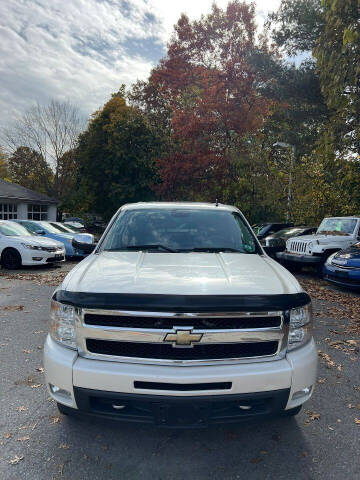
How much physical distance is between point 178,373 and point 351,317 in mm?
5563

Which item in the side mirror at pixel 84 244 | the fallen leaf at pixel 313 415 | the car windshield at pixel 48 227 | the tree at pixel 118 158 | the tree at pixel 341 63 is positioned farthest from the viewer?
the tree at pixel 118 158

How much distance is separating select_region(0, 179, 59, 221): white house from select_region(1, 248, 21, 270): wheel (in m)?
15.0

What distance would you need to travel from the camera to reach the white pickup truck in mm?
2309

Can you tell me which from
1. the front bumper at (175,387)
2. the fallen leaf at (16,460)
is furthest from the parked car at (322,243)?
the fallen leaf at (16,460)

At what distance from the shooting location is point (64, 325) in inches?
101

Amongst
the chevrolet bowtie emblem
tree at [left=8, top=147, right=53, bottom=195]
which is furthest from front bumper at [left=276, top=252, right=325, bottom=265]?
tree at [left=8, top=147, right=53, bottom=195]

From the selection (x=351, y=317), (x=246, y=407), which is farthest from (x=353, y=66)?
(x=246, y=407)

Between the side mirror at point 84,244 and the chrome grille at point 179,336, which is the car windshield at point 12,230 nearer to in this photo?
the side mirror at point 84,244

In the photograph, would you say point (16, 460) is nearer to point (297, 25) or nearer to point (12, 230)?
point (12, 230)

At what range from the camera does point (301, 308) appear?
2.63 metres

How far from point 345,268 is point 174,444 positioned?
7.17 meters

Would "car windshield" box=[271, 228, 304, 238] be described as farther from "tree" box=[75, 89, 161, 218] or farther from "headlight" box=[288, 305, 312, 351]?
"tree" box=[75, 89, 161, 218]

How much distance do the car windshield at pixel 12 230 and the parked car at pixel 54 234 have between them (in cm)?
99

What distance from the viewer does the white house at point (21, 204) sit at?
86.6 ft
